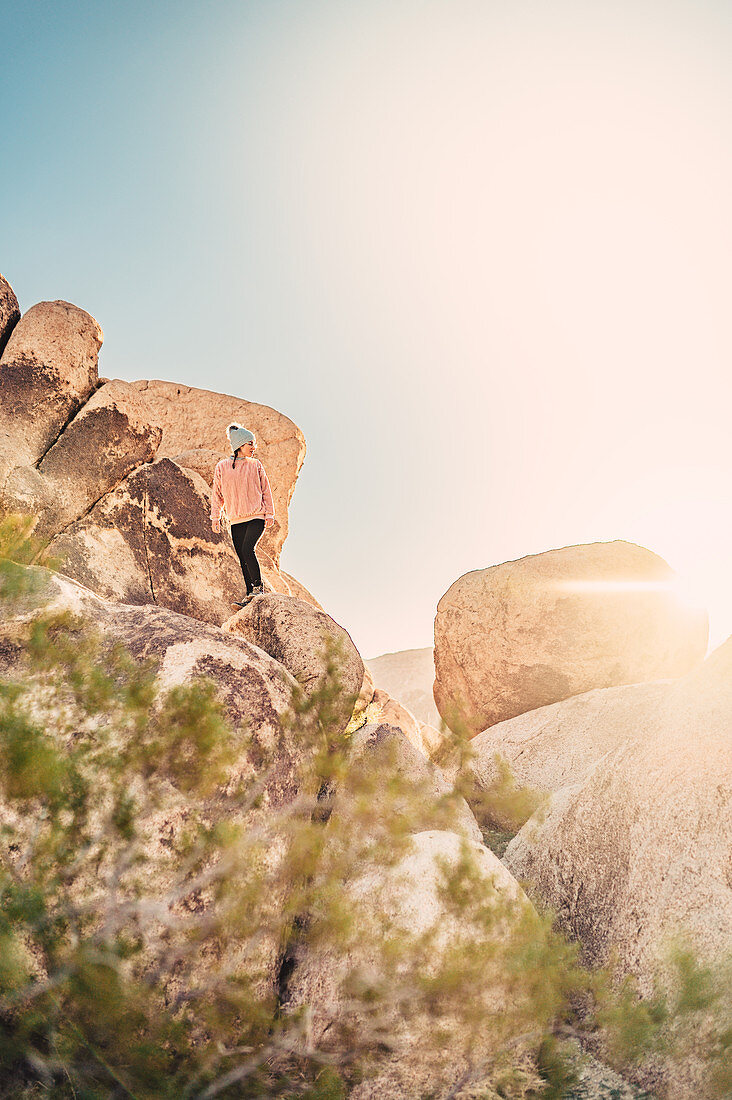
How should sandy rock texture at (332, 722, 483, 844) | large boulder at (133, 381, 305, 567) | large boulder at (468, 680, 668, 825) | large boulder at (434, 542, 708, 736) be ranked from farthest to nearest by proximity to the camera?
1. large boulder at (133, 381, 305, 567)
2. large boulder at (434, 542, 708, 736)
3. large boulder at (468, 680, 668, 825)
4. sandy rock texture at (332, 722, 483, 844)

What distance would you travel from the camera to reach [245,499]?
24.3ft

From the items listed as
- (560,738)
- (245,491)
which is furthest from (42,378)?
(560,738)

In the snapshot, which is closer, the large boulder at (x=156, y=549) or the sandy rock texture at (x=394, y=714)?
the large boulder at (x=156, y=549)

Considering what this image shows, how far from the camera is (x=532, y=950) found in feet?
12.6

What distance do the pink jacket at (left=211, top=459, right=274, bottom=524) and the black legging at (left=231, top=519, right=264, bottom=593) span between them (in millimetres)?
73

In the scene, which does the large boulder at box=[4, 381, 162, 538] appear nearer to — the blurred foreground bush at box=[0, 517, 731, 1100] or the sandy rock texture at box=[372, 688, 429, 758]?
the blurred foreground bush at box=[0, 517, 731, 1100]

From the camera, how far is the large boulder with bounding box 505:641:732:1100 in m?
4.02

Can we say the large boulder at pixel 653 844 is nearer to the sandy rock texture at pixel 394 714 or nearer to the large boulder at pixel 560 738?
the large boulder at pixel 560 738

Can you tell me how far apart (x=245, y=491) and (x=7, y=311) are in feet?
14.4

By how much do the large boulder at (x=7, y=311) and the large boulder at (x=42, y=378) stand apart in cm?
15

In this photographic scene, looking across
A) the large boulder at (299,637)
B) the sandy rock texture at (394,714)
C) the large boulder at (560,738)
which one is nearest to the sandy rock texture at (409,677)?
the sandy rock texture at (394,714)

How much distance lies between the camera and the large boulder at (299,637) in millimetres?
5891

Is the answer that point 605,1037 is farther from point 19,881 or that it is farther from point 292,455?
point 292,455

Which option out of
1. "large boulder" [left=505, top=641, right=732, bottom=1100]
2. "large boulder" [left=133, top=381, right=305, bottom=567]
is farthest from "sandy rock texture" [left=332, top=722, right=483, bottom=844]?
"large boulder" [left=133, top=381, right=305, bottom=567]
